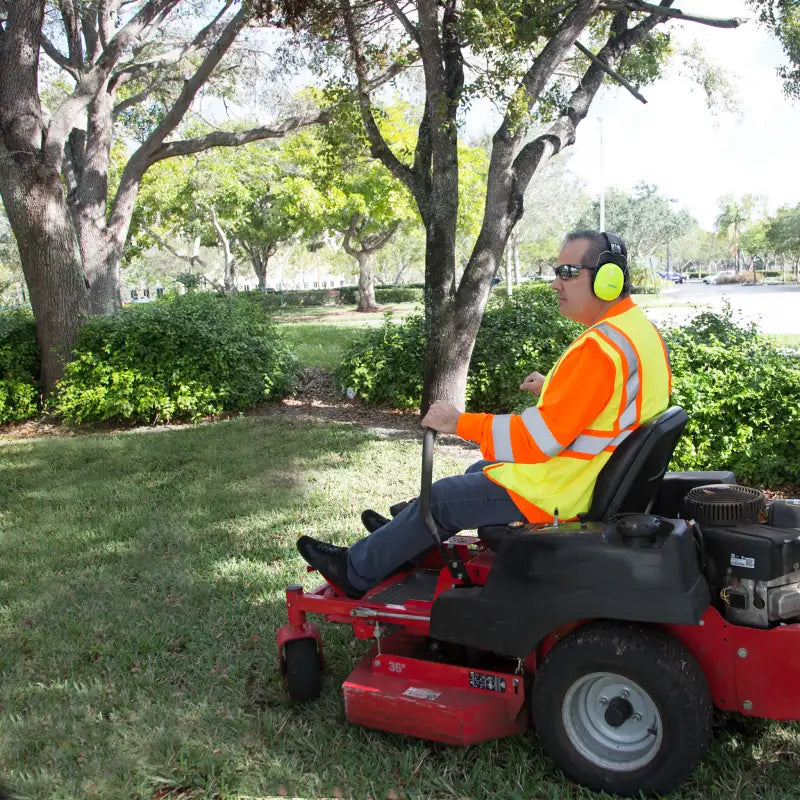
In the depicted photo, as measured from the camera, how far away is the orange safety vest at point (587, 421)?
8.67ft

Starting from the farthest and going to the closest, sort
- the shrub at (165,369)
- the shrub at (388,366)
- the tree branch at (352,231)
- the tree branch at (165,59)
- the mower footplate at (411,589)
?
the tree branch at (352,231) → the tree branch at (165,59) → the shrub at (388,366) → the shrub at (165,369) → the mower footplate at (411,589)

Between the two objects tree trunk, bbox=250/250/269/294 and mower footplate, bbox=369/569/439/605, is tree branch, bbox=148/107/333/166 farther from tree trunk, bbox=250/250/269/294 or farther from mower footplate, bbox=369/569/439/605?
tree trunk, bbox=250/250/269/294

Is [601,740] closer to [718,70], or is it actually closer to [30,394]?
[30,394]

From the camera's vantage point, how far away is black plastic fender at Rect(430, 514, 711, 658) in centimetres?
247

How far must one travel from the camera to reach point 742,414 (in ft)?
19.7

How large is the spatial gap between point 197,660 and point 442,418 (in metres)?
1.91

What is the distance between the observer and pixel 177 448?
797 centimetres

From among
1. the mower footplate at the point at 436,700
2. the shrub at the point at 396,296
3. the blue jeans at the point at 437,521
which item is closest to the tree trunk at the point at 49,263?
the blue jeans at the point at 437,521

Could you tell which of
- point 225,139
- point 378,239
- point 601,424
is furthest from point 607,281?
point 378,239

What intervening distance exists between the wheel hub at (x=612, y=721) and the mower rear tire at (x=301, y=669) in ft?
3.76

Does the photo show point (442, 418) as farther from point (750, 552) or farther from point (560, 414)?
point (750, 552)

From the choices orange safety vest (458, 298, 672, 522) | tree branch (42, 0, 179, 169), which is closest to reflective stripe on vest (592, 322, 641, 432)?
orange safety vest (458, 298, 672, 522)

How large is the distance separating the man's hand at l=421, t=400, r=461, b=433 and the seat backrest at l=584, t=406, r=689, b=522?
1.85 feet

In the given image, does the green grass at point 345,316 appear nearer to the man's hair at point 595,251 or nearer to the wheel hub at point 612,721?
the man's hair at point 595,251
